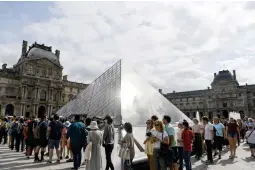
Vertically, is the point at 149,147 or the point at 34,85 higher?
the point at 34,85

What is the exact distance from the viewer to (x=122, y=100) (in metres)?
7.24

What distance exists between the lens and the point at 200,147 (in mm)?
6750

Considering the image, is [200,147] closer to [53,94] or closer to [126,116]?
[126,116]

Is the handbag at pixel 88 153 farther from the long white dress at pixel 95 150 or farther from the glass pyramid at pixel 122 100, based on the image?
the glass pyramid at pixel 122 100

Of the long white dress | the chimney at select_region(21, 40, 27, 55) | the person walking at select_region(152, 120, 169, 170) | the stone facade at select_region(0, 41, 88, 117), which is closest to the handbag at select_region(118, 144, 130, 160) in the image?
the person walking at select_region(152, 120, 169, 170)

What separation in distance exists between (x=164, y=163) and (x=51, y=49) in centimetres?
4208

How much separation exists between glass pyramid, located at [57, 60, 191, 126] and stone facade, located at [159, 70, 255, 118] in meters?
40.6

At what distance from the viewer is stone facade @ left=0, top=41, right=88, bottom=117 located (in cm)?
3325

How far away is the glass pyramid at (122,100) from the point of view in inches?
286

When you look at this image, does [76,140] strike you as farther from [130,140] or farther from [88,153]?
[130,140]

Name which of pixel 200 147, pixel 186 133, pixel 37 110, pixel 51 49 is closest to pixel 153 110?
pixel 200 147

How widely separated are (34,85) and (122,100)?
32719 millimetres

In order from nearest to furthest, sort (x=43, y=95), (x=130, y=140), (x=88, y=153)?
(x=130, y=140)
(x=88, y=153)
(x=43, y=95)

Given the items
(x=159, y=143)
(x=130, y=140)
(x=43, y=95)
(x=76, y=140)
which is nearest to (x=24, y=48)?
(x=43, y=95)
